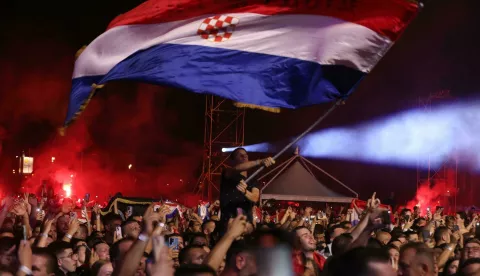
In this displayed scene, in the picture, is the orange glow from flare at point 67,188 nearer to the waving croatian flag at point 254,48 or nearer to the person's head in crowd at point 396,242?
the person's head in crowd at point 396,242

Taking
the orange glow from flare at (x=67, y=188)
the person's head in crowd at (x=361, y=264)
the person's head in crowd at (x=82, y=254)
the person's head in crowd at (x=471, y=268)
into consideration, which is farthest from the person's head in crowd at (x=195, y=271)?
the orange glow from flare at (x=67, y=188)

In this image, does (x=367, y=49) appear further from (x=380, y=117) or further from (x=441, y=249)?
(x=380, y=117)

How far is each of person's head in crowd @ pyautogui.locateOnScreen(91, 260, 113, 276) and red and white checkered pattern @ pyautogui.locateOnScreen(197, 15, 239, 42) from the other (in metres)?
2.80

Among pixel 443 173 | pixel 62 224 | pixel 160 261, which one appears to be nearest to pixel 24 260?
pixel 160 261

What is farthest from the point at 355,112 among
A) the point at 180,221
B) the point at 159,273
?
the point at 159,273

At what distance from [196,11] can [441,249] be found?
3859mm

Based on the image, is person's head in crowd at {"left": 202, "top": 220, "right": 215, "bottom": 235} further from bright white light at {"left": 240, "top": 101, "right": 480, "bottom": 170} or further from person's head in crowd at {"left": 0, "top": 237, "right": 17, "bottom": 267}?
bright white light at {"left": 240, "top": 101, "right": 480, "bottom": 170}

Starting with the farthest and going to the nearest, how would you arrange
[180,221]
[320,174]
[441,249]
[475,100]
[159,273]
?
[320,174] → [475,100] → [180,221] → [441,249] → [159,273]

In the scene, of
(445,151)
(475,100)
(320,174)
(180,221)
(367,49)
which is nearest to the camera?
(367,49)

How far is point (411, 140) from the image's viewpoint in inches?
1233

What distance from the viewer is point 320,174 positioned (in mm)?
35781

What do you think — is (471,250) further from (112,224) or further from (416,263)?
(112,224)

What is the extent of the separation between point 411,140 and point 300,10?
24532mm

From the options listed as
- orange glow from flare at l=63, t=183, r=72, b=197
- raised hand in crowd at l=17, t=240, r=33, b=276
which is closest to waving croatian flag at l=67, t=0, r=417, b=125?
raised hand in crowd at l=17, t=240, r=33, b=276
